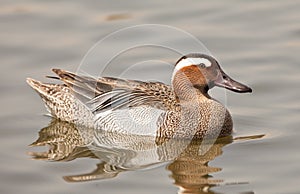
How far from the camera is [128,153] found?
8.83m

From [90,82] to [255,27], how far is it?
2.77 meters

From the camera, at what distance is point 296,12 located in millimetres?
11656

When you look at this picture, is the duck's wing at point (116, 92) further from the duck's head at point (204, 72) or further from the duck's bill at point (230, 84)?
the duck's bill at point (230, 84)

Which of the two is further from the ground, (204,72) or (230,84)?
(204,72)

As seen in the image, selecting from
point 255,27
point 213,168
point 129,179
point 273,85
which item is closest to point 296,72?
point 273,85

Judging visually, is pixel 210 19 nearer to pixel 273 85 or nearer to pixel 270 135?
pixel 273 85

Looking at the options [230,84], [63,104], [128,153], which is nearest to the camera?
[128,153]

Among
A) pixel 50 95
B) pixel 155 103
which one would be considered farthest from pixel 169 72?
pixel 50 95

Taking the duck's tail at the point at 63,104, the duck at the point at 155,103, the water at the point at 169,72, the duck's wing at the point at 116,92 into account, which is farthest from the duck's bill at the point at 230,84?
the duck's tail at the point at 63,104

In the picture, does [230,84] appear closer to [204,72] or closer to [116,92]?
[204,72]

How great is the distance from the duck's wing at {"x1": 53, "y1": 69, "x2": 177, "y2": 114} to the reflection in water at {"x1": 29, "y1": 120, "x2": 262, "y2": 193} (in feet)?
1.04

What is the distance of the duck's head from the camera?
9055mm

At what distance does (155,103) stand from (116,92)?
1.44ft

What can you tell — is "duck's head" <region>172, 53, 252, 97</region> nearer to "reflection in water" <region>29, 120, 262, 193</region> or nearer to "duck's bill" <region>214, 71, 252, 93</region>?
"duck's bill" <region>214, 71, 252, 93</region>
